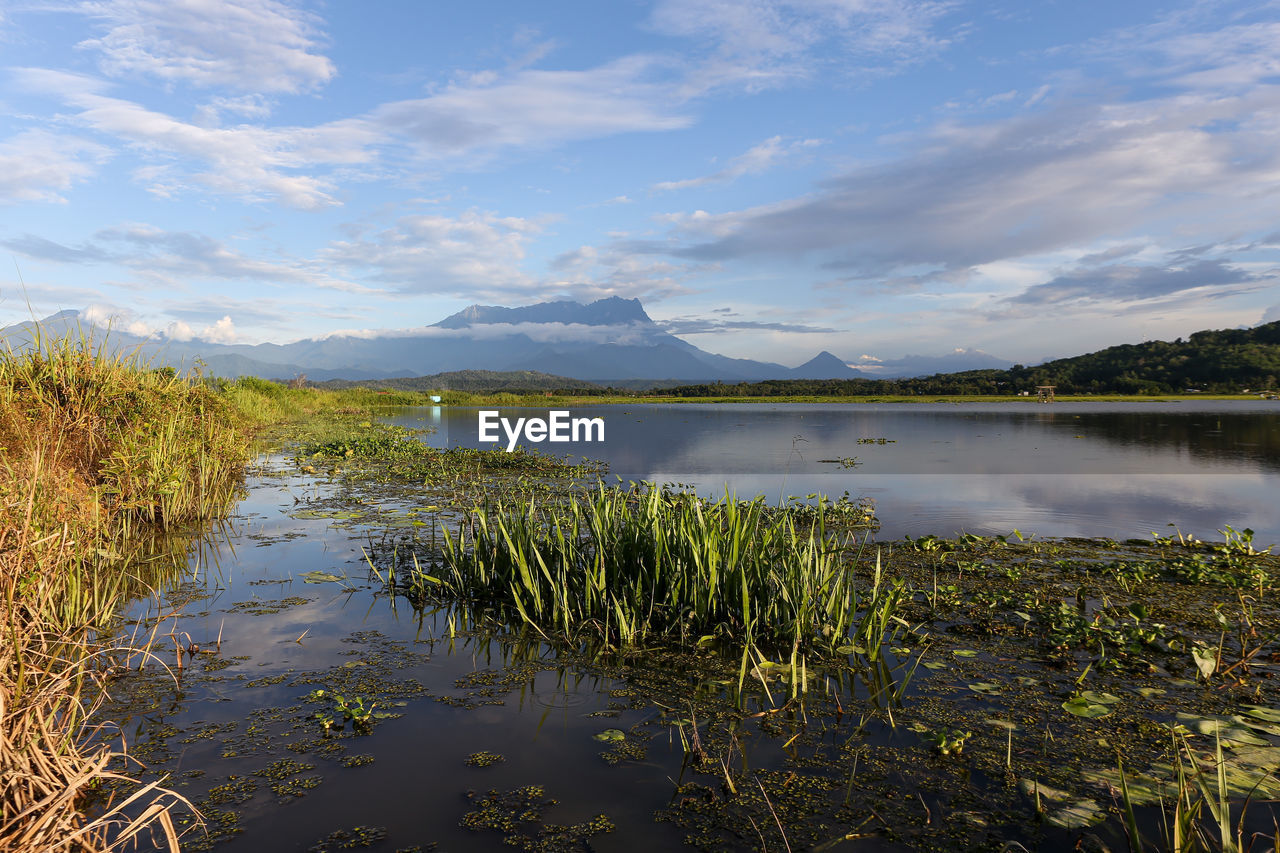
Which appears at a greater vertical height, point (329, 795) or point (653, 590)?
point (653, 590)

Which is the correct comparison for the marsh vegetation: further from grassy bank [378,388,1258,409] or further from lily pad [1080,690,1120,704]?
grassy bank [378,388,1258,409]

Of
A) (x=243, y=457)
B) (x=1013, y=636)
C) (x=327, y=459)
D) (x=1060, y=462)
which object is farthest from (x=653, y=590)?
(x=1060, y=462)

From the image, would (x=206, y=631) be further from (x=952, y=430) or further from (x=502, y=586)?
(x=952, y=430)

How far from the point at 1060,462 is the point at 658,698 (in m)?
22.9

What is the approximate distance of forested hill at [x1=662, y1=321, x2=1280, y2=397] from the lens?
8594cm

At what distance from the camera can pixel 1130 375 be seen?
9150 centimetres

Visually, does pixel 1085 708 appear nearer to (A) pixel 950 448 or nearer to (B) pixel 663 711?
(B) pixel 663 711

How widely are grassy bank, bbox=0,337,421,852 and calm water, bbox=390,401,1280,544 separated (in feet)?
35.6

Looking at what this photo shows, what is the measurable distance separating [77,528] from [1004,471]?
22.4 metres

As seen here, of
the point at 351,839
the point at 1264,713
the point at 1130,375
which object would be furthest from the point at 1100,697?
the point at 1130,375

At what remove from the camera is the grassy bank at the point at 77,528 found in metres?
3.11

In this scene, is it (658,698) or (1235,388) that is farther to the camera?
(1235,388)

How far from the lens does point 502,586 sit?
7.57 metres

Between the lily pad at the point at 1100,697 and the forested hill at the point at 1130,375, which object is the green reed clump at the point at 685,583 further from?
the forested hill at the point at 1130,375
